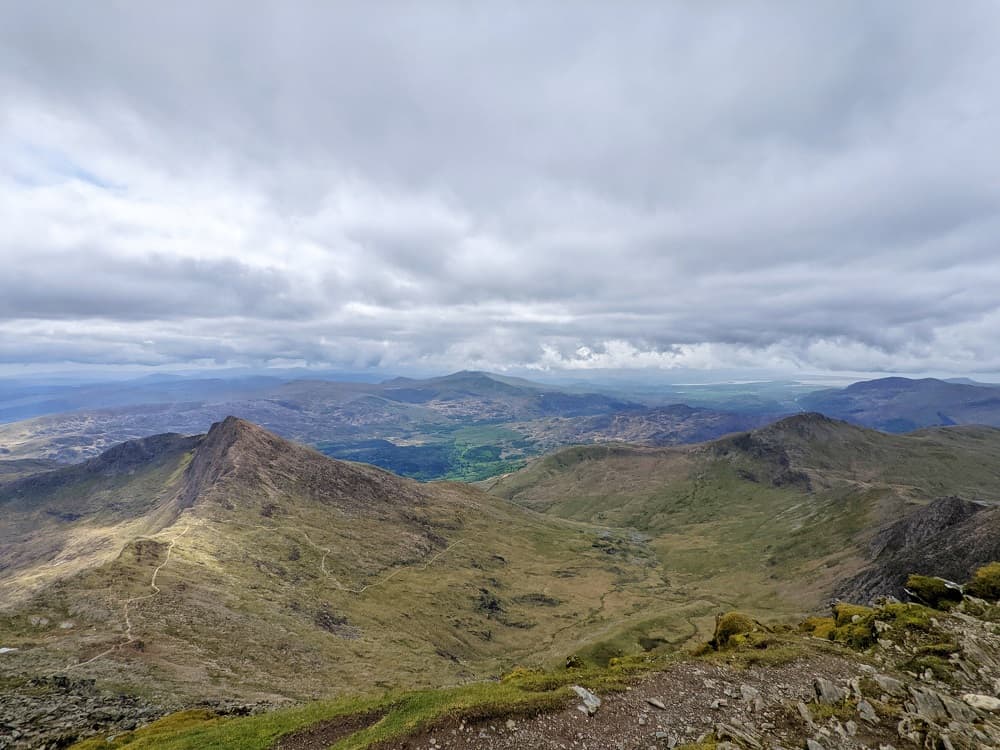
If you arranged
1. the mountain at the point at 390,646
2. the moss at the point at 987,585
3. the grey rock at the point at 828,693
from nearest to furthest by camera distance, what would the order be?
the mountain at the point at 390,646
the grey rock at the point at 828,693
the moss at the point at 987,585

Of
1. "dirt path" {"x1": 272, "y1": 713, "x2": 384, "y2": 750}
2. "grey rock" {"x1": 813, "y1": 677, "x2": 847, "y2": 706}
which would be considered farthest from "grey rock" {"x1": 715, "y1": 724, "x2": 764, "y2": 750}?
"dirt path" {"x1": 272, "y1": 713, "x2": 384, "y2": 750}

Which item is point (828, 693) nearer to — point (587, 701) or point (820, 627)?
point (587, 701)

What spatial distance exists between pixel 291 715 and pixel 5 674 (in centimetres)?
5263

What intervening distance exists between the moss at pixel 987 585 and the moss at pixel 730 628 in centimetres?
3010

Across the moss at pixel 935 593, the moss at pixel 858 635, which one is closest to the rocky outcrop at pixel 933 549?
the moss at pixel 935 593

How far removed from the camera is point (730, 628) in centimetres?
5209

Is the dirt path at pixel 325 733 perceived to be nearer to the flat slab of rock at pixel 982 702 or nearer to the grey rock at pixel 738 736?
the grey rock at pixel 738 736

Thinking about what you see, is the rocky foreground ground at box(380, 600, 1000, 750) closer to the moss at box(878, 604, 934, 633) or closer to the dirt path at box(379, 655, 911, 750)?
the dirt path at box(379, 655, 911, 750)

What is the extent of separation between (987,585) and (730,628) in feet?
111

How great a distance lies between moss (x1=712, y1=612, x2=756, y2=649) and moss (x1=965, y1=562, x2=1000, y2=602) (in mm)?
30099

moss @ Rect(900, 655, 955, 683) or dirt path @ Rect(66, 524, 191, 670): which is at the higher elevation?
moss @ Rect(900, 655, 955, 683)

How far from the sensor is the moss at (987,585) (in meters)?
55.2

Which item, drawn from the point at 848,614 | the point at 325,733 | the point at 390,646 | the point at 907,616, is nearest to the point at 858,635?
the point at 907,616

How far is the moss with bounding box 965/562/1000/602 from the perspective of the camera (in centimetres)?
5525
